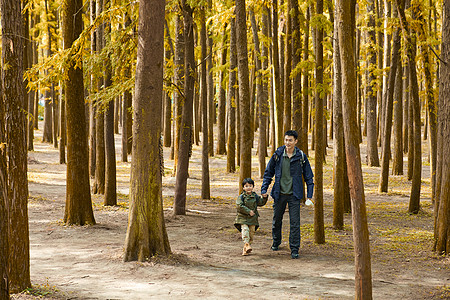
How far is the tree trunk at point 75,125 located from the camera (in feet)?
34.4

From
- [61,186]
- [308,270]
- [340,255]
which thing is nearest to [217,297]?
[308,270]

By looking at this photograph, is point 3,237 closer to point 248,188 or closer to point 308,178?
point 248,188

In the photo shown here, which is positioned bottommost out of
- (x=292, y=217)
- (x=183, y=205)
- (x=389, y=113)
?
(x=183, y=205)

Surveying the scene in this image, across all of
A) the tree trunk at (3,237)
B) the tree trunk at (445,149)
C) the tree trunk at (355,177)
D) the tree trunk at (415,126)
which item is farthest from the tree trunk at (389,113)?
the tree trunk at (3,237)

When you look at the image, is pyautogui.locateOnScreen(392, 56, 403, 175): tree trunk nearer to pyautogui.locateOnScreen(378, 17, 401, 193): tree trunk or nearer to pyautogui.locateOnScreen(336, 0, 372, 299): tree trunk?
pyautogui.locateOnScreen(378, 17, 401, 193): tree trunk

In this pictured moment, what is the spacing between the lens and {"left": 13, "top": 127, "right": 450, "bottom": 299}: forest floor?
247 inches

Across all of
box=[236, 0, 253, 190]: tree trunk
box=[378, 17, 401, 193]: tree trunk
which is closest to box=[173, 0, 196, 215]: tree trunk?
box=[236, 0, 253, 190]: tree trunk

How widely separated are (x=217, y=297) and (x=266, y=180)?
298cm

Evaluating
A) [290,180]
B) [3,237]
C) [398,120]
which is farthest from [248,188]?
[398,120]

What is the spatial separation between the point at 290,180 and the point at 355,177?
140 inches

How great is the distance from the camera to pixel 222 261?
805cm

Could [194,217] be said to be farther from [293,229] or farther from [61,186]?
[61,186]

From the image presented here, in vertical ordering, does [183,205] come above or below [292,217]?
below

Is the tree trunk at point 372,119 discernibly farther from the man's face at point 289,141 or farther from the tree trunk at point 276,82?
the man's face at point 289,141
